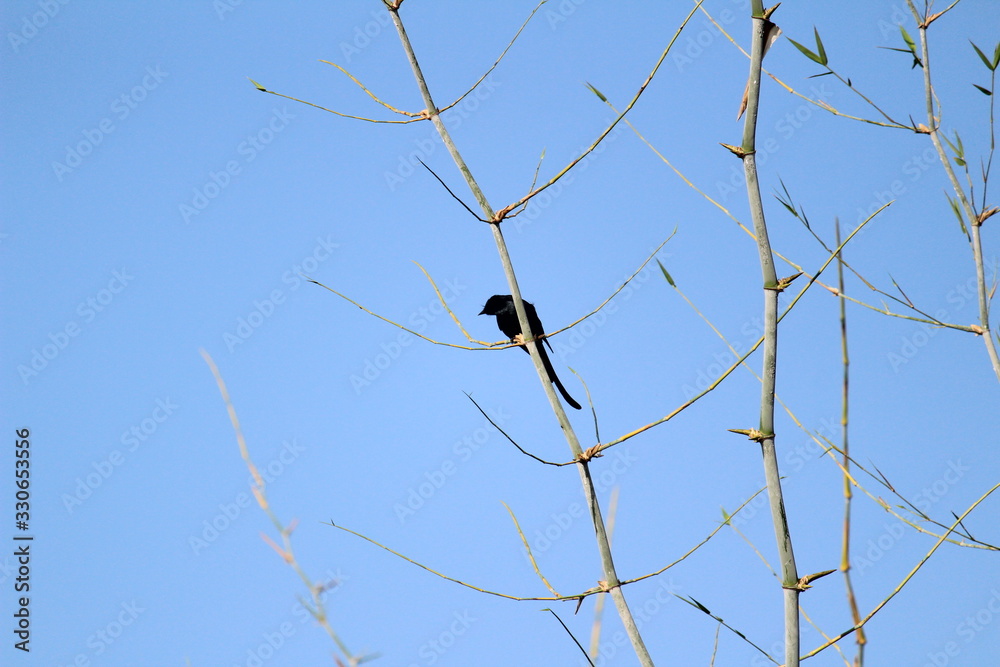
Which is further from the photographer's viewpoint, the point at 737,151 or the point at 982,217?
the point at 982,217

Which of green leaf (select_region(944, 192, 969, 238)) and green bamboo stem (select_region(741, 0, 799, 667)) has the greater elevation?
green leaf (select_region(944, 192, 969, 238))

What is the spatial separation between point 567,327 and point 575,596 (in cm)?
63

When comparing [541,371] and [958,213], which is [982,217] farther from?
[541,371]

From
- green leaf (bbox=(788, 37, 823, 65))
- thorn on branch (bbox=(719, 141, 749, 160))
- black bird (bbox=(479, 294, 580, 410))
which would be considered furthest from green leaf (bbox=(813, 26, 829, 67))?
black bird (bbox=(479, 294, 580, 410))

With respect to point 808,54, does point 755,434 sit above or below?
below

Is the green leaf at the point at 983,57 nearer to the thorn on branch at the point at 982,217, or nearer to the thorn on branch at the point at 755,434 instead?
the thorn on branch at the point at 982,217

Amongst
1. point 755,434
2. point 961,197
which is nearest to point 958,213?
point 961,197

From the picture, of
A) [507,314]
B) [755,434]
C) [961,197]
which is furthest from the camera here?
[507,314]

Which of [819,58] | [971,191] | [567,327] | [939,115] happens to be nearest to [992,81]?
[939,115]

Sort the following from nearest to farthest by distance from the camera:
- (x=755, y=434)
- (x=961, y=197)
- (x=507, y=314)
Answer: (x=755, y=434)
(x=961, y=197)
(x=507, y=314)

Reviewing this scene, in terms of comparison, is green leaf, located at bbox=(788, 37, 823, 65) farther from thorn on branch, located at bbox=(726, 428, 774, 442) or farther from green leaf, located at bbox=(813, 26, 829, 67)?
thorn on branch, located at bbox=(726, 428, 774, 442)

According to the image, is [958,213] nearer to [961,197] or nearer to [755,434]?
[961,197]

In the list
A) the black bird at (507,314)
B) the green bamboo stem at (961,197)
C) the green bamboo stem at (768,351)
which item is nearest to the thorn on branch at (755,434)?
the green bamboo stem at (768,351)

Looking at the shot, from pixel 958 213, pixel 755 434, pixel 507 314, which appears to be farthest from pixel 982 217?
pixel 507 314
